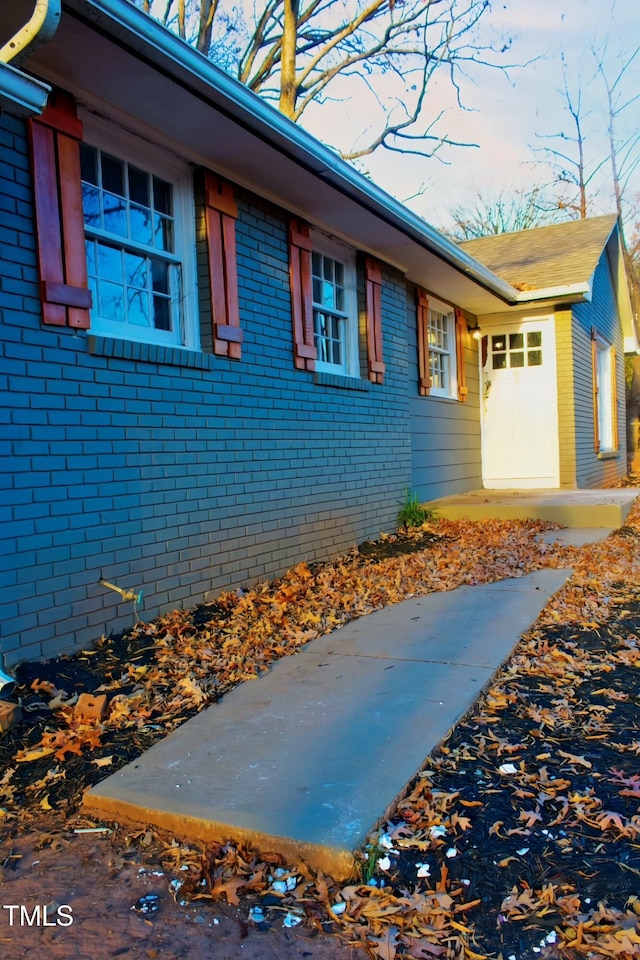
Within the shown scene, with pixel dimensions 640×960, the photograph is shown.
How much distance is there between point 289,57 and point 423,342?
1008 cm

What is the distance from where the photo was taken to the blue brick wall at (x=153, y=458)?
141 inches

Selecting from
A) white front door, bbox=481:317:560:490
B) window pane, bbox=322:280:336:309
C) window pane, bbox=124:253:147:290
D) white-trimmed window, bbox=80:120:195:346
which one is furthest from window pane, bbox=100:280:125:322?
white front door, bbox=481:317:560:490

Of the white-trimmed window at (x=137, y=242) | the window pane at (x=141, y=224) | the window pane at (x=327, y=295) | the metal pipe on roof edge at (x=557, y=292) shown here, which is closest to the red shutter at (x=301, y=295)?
the window pane at (x=327, y=295)

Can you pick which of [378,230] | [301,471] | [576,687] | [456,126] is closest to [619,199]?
[456,126]

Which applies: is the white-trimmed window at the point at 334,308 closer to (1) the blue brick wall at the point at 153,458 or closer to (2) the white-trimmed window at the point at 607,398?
(1) the blue brick wall at the point at 153,458

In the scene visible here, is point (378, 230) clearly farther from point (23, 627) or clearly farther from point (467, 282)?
point (23, 627)

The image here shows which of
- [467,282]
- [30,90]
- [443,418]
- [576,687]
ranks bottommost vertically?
[576,687]

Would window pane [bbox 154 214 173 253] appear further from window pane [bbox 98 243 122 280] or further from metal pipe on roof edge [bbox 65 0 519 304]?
metal pipe on roof edge [bbox 65 0 519 304]

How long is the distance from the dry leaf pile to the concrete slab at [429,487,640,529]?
10.7 feet

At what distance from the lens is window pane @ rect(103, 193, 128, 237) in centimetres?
452

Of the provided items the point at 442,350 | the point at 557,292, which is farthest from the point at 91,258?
the point at 557,292

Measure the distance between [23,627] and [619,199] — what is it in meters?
28.2

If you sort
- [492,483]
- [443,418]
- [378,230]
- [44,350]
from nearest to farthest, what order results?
[44,350], [378,230], [443,418], [492,483]

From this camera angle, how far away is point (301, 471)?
246 inches
